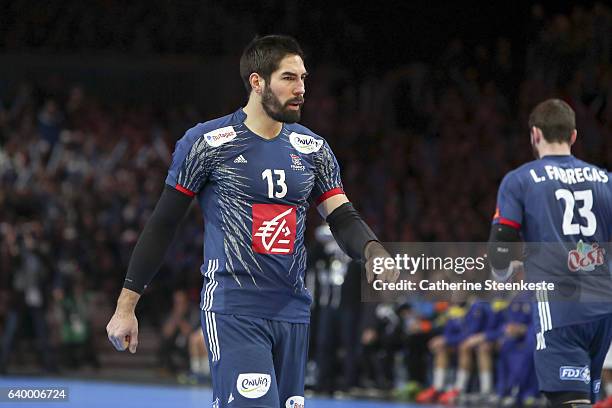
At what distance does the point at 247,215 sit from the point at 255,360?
658 mm

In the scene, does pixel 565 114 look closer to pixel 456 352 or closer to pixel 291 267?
pixel 291 267

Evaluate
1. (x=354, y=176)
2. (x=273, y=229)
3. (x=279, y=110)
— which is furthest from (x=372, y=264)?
(x=354, y=176)

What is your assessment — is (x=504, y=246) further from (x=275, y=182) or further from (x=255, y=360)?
(x=255, y=360)

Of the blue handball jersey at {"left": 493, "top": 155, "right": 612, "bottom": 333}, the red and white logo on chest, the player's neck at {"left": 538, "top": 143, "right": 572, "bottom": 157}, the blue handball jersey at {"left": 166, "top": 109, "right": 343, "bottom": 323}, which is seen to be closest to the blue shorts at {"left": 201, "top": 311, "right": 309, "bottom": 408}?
the blue handball jersey at {"left": 166, "top": 109, "right": 343, "bottom": 323}

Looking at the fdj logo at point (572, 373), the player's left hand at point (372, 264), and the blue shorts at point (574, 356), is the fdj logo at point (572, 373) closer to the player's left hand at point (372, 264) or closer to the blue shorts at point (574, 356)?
the blue shorts at point (574, 356)

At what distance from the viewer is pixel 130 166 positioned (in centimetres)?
2014

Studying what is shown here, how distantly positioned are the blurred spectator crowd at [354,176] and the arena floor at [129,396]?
1.08 meters

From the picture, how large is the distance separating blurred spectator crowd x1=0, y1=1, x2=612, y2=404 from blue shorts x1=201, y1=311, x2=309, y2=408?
916cm

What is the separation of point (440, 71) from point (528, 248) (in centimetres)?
1268

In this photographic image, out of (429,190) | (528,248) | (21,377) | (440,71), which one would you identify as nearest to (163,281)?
(21,377)

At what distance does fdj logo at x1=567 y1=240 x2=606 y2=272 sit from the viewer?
6.50m

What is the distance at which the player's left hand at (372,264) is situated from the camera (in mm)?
4773

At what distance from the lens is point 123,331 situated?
16.1ft

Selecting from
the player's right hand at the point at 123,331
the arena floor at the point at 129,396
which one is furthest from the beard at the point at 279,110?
the arena floor at the point at 129,396
